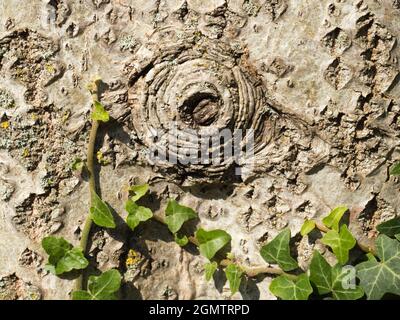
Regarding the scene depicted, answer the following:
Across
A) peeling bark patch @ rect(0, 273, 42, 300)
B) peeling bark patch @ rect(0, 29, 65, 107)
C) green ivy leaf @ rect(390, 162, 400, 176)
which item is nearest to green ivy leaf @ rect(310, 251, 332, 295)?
green ivy leaf @ rect(390, 162, 400, 176)

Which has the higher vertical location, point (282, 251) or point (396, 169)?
point (396, 169)

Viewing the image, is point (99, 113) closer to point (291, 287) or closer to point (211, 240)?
point (211, 240)

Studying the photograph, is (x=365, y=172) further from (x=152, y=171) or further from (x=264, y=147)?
(x=152, y=171)

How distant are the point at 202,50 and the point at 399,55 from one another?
0.55 metres

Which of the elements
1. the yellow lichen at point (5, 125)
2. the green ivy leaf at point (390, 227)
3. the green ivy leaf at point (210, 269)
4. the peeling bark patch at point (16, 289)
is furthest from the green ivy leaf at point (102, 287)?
the green ivy leaf at point (390, 227)

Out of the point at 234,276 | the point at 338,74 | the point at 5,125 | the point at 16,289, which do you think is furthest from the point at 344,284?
the point at 5,125

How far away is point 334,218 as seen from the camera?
5.08ft

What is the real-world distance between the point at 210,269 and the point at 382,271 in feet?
1.54

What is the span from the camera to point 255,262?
5.23 ft

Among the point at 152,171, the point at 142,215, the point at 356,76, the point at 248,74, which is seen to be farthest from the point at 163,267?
the point at 356,76

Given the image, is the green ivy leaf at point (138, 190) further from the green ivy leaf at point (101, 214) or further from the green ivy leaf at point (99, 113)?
the green ivy leaf at point (99, 113)

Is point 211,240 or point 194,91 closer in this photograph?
point 194,91

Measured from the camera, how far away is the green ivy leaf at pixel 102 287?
4.98 ft

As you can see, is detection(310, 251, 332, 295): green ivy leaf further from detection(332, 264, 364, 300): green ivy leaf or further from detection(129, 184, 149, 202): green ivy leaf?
detection(129, 184, 149, 202): green ivy leaf
